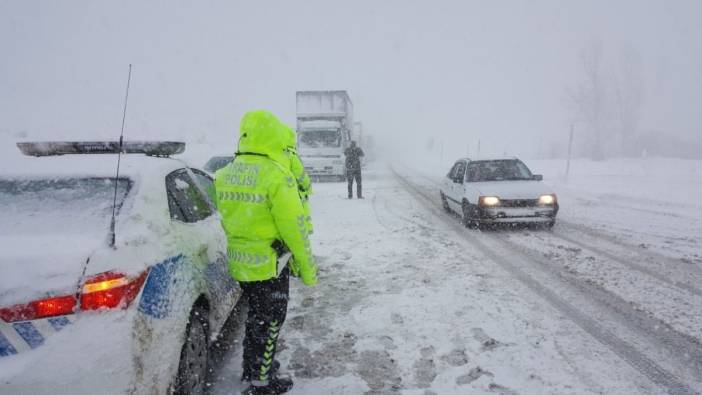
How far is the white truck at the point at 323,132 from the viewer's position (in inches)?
854

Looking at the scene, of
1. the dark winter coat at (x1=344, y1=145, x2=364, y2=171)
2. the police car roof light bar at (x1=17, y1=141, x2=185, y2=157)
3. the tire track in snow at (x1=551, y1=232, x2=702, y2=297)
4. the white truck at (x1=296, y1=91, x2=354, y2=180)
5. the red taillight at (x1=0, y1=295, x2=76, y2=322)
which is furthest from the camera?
the white truck at (x1=296, y1=91, x2=354, y2=180)

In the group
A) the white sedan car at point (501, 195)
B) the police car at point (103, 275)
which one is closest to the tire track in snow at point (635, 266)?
the white sedan car at point (501, 195)

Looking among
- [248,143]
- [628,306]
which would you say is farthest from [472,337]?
[248,143]

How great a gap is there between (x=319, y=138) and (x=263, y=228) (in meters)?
19.7

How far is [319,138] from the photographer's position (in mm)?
22359

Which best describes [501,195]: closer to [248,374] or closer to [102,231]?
[248,374]

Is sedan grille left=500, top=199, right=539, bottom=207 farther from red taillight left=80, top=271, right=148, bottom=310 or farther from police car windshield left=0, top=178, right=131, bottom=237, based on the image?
red taillight left=80, top=271, right=148, bottom=310

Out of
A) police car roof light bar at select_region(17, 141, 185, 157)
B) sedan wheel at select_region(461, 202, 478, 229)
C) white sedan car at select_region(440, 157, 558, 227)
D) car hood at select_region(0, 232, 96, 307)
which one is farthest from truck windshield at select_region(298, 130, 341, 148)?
car hood at select_region(0, 232, 96, 307)

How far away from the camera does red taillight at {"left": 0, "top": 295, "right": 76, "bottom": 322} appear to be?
1.90 metres

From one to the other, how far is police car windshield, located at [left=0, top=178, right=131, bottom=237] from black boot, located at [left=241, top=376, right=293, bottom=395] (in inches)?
60.9

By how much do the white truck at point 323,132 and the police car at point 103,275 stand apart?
18248mm

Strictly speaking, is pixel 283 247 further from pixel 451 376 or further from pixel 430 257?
pixel 430 257

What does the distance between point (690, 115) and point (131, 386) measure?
108m

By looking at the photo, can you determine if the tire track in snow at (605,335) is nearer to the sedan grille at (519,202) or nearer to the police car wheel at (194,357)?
the sedan grille at (519,202)
